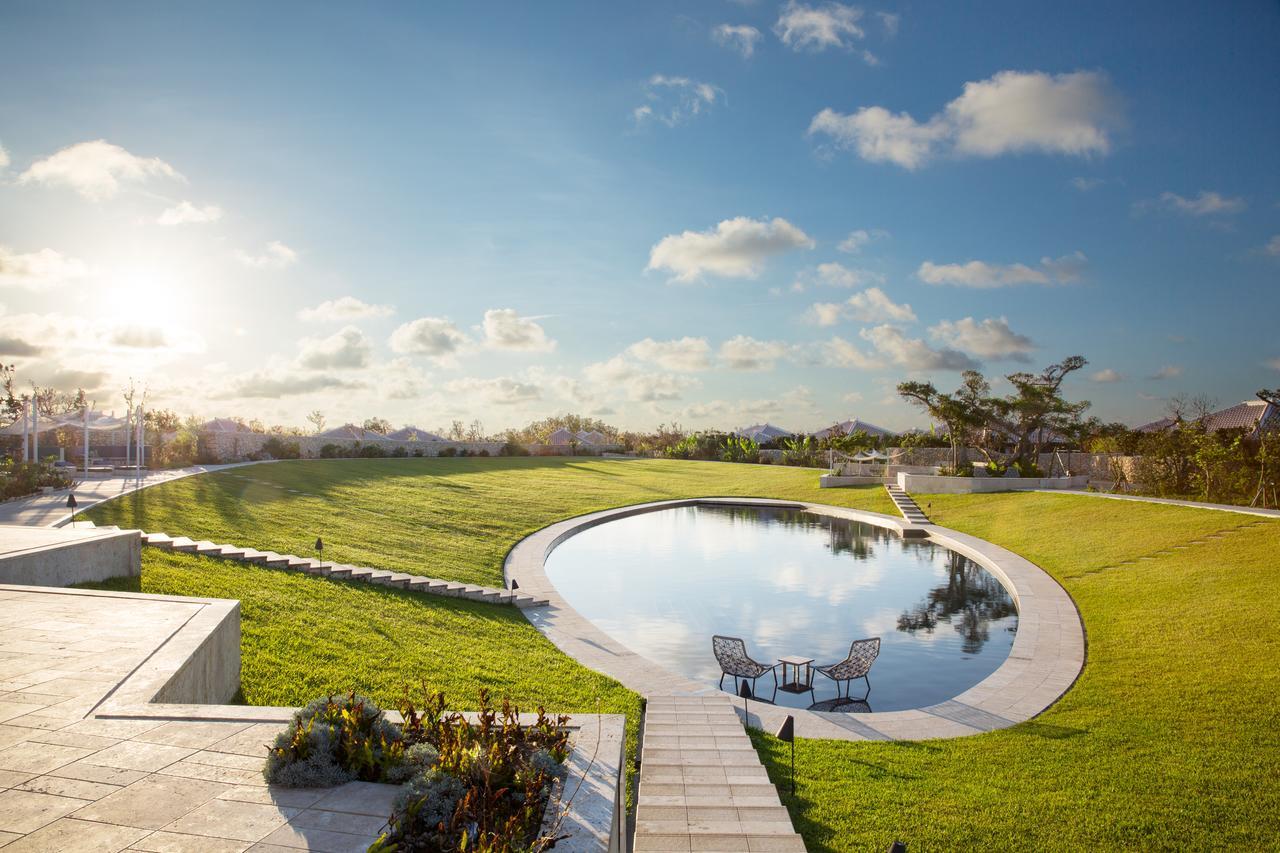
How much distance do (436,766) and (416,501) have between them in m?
23.3

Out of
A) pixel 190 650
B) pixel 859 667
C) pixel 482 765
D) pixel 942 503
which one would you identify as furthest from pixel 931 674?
pixel 942 503

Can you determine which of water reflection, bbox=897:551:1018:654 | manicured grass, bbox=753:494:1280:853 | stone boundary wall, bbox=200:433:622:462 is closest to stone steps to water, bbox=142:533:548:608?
manicured grass, bbox=753:494:1280:853

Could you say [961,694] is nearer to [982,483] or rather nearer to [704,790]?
[704,790]

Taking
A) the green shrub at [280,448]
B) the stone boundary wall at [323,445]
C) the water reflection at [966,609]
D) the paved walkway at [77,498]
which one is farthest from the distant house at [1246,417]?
the green shrub at [280,448]

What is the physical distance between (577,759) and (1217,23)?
20.9 meters

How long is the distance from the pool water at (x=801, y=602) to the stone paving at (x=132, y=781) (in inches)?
303

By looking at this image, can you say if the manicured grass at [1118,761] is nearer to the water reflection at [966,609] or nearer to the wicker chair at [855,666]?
the water reflection at [966,609]

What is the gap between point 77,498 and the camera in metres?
18.8

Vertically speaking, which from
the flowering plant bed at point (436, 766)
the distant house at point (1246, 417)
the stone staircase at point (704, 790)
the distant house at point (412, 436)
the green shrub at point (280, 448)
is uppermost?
the distant house at point (1246, 417)

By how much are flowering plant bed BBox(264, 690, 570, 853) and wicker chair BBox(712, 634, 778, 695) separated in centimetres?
602

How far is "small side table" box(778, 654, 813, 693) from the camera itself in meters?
10.6

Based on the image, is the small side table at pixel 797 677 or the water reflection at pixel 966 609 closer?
the small side table at pixel 797 677

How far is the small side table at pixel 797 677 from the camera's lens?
10.6m

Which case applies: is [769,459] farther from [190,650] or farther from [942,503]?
[190,650]
